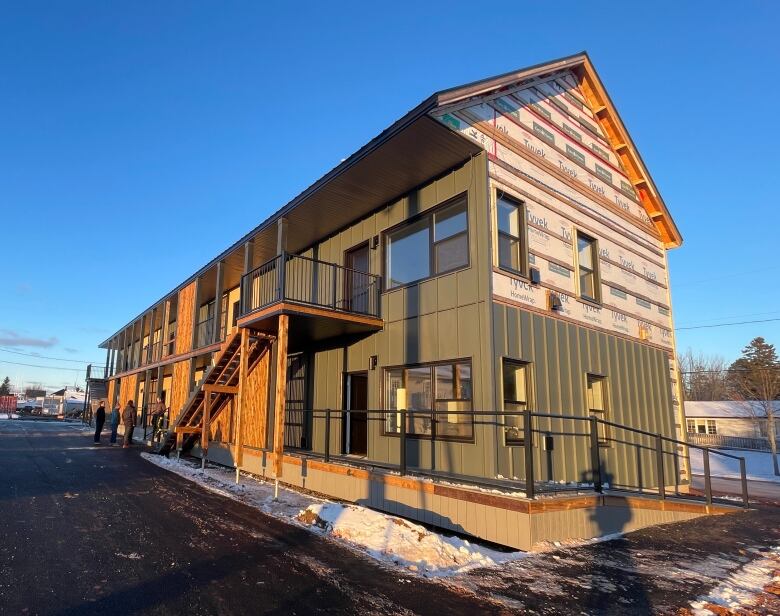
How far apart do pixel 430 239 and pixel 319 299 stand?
4262 millimetres

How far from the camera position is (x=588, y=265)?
39.5 ft

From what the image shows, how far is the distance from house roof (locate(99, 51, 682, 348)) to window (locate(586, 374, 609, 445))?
5.59m

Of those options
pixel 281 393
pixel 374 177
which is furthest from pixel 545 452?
pixel 374 177

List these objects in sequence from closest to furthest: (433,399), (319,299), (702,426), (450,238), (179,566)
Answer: (179,566)
(433,399)
(450,238)
(319,299)
(702,426)

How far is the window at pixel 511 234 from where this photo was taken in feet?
32.5

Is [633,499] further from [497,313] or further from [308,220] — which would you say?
[308,220]

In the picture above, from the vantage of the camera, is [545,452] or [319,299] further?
[319,299]

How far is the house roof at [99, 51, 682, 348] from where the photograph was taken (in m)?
9.13

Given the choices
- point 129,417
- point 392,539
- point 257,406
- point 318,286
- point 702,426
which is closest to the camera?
point 392,539

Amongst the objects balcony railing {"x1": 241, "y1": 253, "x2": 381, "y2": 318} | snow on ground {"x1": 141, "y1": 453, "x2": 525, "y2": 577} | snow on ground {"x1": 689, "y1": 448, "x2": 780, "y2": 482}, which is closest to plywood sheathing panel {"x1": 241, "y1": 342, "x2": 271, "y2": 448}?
balcony railing {"x1": 241, "y1": 253, "x2": 381, "y2": 318}

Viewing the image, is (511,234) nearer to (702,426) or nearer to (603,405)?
(603,405)

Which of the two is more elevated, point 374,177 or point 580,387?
point 374,177

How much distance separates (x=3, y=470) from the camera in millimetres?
11953

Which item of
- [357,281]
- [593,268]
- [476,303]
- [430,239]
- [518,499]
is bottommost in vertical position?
[518,499]
